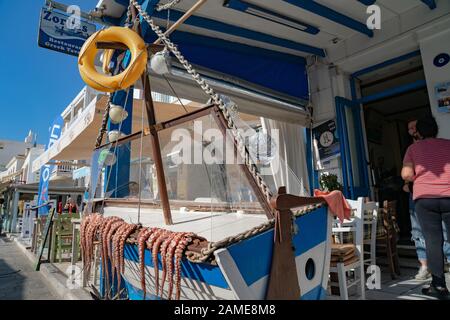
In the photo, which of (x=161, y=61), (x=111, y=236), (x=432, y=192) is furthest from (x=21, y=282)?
(x=432, y=192)

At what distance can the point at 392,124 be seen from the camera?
22.0ft

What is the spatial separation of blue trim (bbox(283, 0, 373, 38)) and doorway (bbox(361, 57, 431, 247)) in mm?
1036

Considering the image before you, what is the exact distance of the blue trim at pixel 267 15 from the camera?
3526 millimetres

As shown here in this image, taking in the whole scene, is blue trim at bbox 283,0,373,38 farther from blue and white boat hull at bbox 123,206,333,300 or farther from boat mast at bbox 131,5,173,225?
blue and white boat hull at bbox 123,206,333,300

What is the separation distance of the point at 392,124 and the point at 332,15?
3.85 meters

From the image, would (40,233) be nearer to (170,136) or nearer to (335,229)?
(170,136)

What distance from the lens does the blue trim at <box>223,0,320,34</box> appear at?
3.53 metres

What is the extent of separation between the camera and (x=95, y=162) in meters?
2.66

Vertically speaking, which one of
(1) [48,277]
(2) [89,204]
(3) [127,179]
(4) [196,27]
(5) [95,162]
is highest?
(4) [196,27]

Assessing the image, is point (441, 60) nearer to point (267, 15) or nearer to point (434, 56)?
point (434, 56)

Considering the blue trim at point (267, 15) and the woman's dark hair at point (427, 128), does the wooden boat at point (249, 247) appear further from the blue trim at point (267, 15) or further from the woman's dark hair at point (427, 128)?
the blue trim at point (267, 15)

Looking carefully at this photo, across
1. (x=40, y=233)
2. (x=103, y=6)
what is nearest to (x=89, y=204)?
(x=103, y=6)

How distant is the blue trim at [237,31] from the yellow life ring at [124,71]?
168 cm

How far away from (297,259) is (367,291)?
1.87m
